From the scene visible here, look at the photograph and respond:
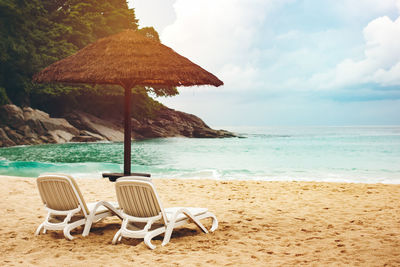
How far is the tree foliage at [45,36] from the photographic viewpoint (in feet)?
84.5

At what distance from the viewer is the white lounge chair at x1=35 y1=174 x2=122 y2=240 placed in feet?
14.8

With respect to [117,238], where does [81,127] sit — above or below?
above

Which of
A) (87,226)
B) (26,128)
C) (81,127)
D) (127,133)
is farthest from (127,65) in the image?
(81,127)

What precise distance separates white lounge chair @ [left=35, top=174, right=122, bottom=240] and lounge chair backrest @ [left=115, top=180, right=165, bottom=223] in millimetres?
523

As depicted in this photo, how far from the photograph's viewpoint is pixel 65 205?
15.2 feet

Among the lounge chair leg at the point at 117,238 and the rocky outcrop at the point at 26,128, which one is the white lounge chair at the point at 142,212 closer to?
the lounge chair leg at the point at 117,238

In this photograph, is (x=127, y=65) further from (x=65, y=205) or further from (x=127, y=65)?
(x=65, y=205)

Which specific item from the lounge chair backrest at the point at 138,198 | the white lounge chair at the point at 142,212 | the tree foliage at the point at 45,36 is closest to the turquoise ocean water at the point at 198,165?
the tree foliage at the point at 45,36

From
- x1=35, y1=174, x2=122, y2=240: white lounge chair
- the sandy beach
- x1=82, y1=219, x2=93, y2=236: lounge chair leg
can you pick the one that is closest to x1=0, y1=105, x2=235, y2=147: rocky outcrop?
the sandy beach

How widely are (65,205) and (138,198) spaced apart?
1.00 meters

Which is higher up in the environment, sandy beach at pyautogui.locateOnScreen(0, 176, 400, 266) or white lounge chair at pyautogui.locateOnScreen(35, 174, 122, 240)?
white lounge chair at pyautogui.locateOnScreen(35, 174, 122, 240)

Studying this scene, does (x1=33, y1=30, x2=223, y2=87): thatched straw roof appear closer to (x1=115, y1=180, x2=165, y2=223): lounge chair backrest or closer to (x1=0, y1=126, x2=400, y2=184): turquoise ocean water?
(x1=115, y1=180, x2=165, y2=223): lounge chair backrest

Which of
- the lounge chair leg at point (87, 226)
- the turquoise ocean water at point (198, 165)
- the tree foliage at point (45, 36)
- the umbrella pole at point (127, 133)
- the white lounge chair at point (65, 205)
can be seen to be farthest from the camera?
the tree foliage at point (45, 36)

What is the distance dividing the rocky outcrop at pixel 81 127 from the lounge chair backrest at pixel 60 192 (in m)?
20.5
